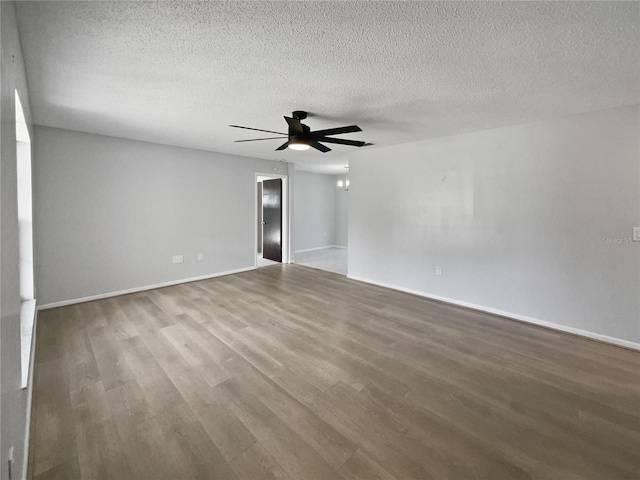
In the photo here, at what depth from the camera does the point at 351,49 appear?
1.91m

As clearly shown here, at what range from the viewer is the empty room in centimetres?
158

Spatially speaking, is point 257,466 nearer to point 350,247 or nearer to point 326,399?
point 326,399

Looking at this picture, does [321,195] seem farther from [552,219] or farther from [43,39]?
[43,39]

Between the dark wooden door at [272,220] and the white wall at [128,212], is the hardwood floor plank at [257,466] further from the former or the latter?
the dark wooden door at [272,220]

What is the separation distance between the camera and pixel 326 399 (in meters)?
2.07

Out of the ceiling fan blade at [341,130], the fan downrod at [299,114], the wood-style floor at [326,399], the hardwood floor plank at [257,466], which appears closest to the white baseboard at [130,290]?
the wood-style floor at [326,399]

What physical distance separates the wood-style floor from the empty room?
0.02 m

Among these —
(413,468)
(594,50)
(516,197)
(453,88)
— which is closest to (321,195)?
(516,197)

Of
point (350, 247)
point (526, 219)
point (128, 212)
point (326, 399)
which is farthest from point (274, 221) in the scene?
point (326, 399)

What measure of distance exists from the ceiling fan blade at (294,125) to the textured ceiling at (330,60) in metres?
0.23

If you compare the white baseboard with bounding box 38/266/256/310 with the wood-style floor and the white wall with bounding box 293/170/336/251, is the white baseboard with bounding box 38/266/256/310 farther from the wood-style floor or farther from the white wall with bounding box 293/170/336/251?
the white wall with bounding box 293/170/336/251

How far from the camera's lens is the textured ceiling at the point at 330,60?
1.56 meters

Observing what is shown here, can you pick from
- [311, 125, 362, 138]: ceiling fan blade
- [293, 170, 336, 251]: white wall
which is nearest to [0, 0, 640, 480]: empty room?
[311, 125, 362, 138]: ceiling fan blade

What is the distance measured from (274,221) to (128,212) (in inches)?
129
